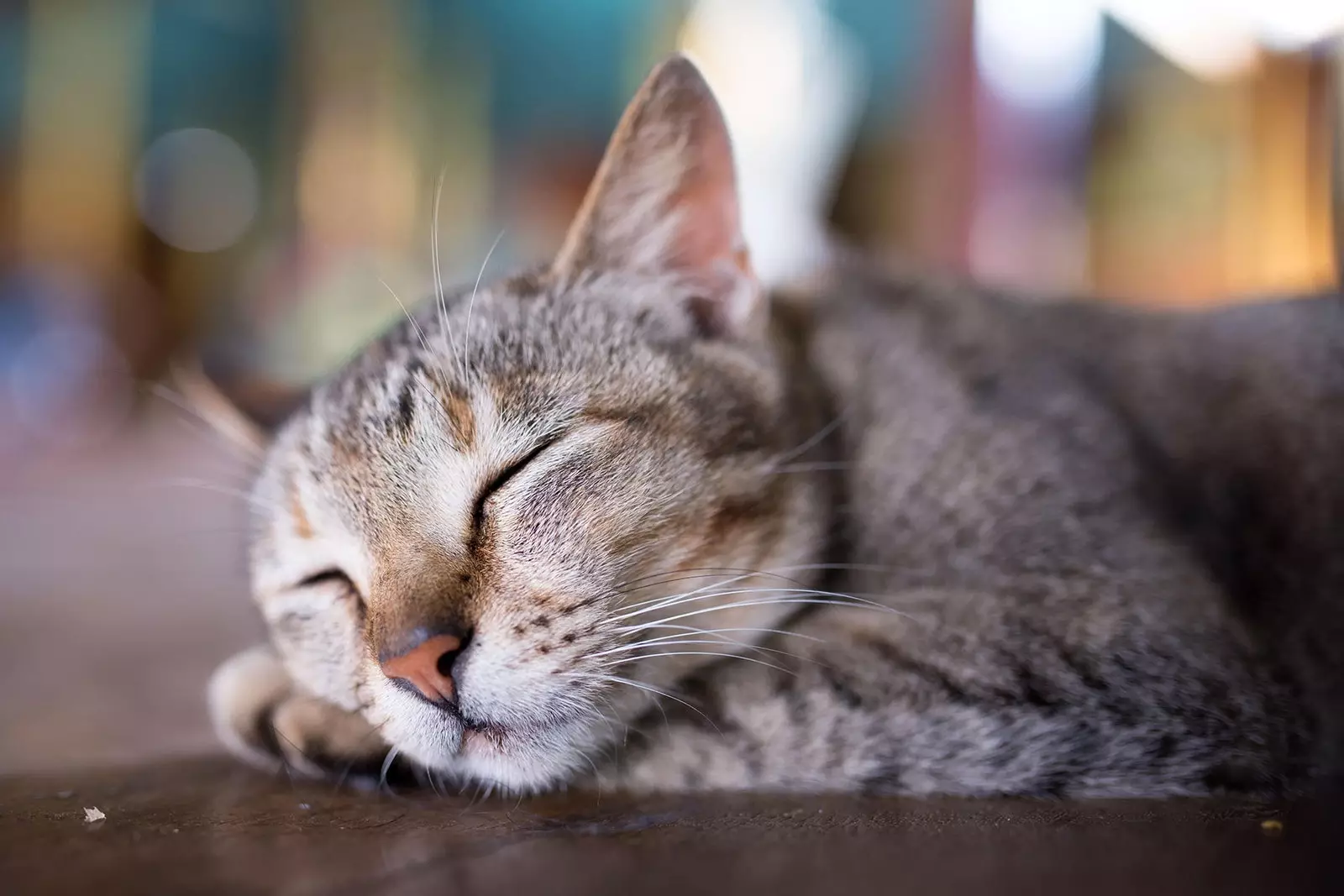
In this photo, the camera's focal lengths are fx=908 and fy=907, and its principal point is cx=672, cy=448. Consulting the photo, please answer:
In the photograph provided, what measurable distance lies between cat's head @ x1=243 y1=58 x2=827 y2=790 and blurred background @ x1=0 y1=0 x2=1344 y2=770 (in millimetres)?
249

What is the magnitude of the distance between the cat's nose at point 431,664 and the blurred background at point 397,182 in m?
0.60

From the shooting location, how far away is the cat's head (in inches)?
36.9

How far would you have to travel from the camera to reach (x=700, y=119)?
117 cm

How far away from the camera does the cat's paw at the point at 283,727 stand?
3.41ft

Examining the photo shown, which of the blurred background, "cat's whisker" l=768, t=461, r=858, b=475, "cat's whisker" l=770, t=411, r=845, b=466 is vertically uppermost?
the blurred background

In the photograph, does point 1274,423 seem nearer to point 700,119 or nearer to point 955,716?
point 955,716

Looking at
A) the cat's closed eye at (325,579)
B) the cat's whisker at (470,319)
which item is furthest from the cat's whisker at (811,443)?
the cat's closed eye at (325,579)

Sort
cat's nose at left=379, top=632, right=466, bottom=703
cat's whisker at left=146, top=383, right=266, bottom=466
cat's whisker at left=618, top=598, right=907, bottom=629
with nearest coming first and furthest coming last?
cat's nose at left=379, top=632, right=466, bottom=703, cat's whisker at left=618, top=598, right=907, bottom=629, cat's whisker at left=146, top=383, right=266, bottom=466

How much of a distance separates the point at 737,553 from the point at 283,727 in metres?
0.57

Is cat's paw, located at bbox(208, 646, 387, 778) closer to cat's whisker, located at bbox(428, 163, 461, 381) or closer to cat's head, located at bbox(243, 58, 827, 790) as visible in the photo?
cat's head, located at bbox(243, 58, 827, 790)

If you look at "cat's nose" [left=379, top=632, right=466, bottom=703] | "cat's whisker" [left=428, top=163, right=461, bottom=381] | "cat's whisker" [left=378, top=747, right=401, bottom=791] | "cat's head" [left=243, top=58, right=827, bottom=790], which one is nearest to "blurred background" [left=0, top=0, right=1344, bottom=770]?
"cat's whisker" [left=428, top=163, right=461, bottom=381]

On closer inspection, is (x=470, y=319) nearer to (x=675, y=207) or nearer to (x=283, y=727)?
(x=675, y=207)

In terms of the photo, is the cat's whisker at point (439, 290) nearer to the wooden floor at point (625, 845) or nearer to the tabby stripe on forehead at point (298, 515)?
the tabby stripe on forehead at point (298, 515)

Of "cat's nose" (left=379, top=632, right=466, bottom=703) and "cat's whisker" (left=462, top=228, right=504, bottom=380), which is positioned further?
"cat's whisker" (left=462, top=228, right=504, bottom=380)
